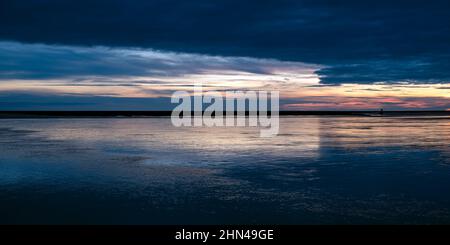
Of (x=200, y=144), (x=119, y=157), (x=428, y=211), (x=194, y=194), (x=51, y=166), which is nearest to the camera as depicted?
(x=428, y=211)

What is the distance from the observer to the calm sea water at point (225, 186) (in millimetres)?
7520

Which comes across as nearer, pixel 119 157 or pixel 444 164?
pixel 444 164

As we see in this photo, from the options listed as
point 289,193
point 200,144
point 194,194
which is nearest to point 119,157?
point 200,144

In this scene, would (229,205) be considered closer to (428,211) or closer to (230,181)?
(230,181)

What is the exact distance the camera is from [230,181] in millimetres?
10414

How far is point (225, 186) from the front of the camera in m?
9.83

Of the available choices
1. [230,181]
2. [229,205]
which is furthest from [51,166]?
[229,205]

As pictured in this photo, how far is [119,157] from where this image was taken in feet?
48.8

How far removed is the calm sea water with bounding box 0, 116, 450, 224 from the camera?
24.7ft
